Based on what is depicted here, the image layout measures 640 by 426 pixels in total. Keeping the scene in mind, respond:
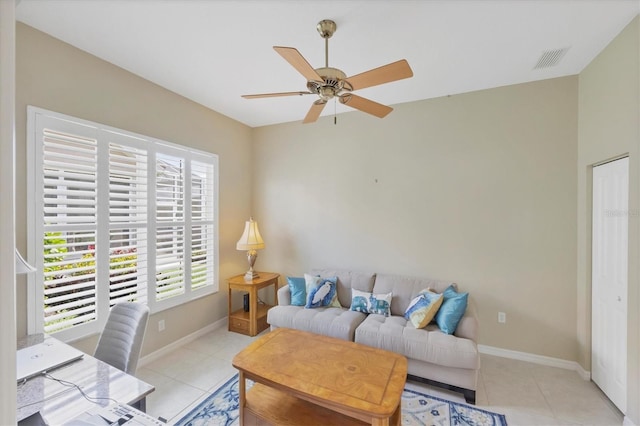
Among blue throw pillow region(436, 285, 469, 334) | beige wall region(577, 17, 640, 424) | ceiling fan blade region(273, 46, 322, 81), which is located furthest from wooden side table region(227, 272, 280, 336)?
beige wall region(577, 17, 640, 424)

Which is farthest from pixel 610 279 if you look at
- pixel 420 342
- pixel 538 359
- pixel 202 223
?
pixel 202 223

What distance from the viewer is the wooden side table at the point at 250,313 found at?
343cm

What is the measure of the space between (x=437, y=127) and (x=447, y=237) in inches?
50.8

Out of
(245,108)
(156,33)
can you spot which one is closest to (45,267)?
(156,33)

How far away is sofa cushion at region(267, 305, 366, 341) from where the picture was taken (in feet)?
8.85

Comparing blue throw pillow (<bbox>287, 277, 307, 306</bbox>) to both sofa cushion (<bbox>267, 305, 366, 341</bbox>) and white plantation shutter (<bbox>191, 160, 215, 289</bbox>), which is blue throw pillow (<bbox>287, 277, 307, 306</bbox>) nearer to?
sofa cushion (<bbox>267, 305, 366, 341</bbox>)

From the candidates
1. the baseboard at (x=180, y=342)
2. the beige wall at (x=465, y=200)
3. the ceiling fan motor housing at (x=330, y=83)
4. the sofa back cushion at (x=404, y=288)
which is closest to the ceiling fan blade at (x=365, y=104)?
the ceiling fan motor housing at (x=330, y=83)

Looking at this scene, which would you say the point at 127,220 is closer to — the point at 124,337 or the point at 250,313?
the point at 124,337

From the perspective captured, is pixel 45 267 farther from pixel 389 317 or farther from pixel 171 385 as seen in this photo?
pixel 389 317

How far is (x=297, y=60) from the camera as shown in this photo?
1554 millimetres

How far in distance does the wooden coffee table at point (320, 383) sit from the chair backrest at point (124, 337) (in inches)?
25.0

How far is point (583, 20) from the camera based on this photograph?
76.4 inches

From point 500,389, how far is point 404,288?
3.81ft

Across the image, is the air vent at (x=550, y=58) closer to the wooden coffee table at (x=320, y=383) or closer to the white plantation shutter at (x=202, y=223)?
the wooden coffee table at (x=320, y=383)
